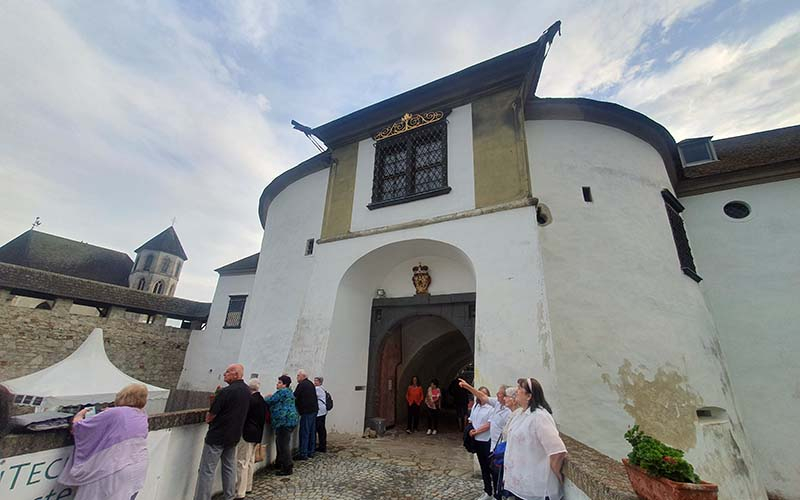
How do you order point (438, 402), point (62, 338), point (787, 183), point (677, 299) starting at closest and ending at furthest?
point (677, 299)
point (787, 183)
point (438, 402)
point (62, 338)

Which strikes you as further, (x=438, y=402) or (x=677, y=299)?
(x=438, y=402)

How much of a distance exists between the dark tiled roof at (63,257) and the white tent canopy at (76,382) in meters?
20.5

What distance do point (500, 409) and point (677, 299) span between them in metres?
5.58

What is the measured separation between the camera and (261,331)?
32.2ft

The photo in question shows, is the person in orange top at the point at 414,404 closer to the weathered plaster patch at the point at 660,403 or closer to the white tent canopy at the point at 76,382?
the weathered plaster patch at the point at 660,403

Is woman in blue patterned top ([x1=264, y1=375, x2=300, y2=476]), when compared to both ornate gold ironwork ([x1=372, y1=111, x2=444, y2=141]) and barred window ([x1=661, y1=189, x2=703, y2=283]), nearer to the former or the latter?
ornate gold ironwork ([x1=372, y1=111, x2=444, y2=141])

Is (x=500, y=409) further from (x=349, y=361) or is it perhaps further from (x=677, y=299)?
(x=677, y=299)

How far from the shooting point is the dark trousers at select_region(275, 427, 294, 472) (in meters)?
4.93

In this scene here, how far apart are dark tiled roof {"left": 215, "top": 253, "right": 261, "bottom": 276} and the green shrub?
56.4 feet

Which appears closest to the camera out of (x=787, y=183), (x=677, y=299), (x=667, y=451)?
(x=667, y=451)

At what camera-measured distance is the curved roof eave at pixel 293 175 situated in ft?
35.3

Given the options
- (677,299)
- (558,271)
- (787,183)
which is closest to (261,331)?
(558,271)

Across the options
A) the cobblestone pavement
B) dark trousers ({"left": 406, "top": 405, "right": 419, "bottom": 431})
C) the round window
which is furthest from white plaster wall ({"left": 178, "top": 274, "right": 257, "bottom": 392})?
the round window

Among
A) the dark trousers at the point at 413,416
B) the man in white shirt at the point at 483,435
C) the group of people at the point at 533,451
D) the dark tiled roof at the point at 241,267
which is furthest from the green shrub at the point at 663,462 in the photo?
the dark tiled roof at the point at 241,267
